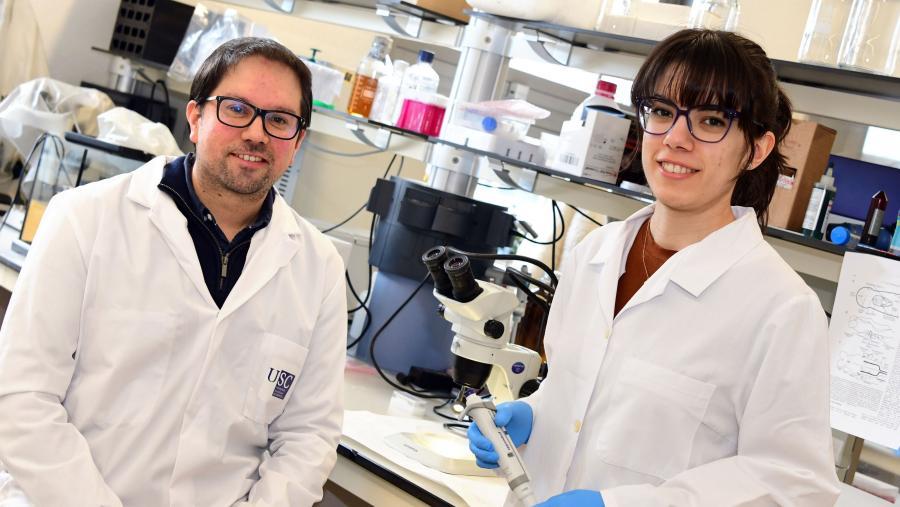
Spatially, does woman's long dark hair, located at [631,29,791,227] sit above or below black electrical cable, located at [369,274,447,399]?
above

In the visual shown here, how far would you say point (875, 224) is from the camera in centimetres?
188

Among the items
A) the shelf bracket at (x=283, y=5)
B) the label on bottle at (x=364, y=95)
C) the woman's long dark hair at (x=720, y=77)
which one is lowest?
the label on bottle at (x=364, y=95)

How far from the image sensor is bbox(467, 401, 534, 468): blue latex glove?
60.2 inches

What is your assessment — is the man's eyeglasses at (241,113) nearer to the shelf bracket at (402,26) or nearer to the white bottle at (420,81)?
the white bottle at (420,81)

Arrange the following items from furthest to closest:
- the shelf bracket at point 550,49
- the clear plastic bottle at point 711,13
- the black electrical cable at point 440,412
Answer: the shelf bracket at point 550,49, the black electrical cable at point 440,412, the clear plastic bottle at point 711,13

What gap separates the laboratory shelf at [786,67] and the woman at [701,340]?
18.8 inches

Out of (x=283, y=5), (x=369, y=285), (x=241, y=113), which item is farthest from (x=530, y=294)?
(x=283, y=5)

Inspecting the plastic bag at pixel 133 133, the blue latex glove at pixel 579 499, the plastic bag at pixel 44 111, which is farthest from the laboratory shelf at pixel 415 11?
the blue latex glove at pixel 579 499

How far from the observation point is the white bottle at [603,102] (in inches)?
84.1

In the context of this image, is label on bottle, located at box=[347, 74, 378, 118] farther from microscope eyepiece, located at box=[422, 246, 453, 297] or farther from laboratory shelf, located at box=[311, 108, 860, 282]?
microscope eyepiece, located at box=[422, 246, 453, 297]

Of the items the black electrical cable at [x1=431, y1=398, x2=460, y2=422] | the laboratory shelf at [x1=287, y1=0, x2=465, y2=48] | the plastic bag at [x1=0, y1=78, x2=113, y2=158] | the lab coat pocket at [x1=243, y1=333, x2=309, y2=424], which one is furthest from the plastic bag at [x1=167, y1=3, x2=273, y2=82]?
the lab coat pocket at [x1=243, y1=333, x2=309, y2=424]

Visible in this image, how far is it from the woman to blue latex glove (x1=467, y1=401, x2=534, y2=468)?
0.20 ft

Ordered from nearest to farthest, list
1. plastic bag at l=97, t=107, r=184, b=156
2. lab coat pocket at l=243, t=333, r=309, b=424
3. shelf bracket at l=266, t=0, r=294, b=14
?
lab coat pocket at l=243, t=333, r=309, b=424, plastic bag at l=97, t=107, r=184, b=156, shelf bracket at l=266, t=0, r=294, b=14

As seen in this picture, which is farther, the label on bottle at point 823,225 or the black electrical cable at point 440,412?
the black electrical cable at point 440,412
